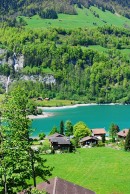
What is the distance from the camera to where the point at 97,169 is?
59.7m

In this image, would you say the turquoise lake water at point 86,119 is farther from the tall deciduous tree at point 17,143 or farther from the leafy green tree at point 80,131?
the tall deciduous tree at point 17,143

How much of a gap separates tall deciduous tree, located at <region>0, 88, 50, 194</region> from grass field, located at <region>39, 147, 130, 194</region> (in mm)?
24537

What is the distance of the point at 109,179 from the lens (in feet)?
177

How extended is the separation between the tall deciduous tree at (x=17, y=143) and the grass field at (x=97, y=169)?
24.5 m

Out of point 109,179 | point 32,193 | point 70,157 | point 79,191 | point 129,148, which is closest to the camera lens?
point 32,193

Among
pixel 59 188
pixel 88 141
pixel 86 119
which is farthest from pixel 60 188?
pixel 86 119

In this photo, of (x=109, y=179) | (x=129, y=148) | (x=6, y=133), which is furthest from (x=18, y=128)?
(x=129, y=148)

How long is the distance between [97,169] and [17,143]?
37.0m

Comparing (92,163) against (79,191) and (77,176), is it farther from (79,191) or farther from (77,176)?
(79,191)

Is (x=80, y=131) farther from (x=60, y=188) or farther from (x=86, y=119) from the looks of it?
(x=86, y=119)

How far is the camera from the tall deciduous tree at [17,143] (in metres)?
23.4

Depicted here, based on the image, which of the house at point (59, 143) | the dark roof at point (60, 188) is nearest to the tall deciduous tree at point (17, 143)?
the dark roof at point (60, 188)

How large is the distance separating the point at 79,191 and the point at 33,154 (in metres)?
12.3

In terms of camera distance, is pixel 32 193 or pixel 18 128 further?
pixel 18 128
